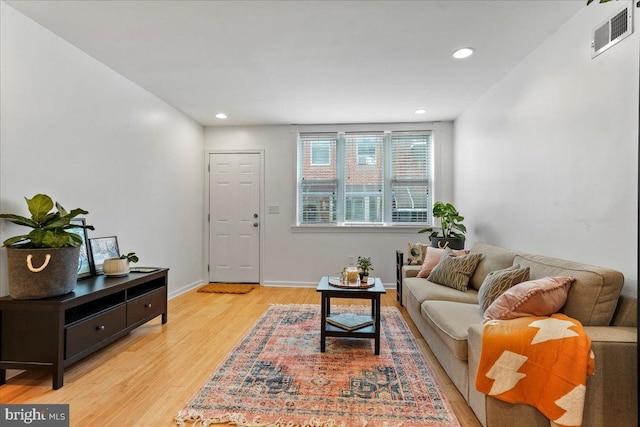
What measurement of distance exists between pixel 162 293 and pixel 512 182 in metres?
3.56

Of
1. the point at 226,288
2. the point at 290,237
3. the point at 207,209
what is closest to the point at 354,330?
the point at 290,237

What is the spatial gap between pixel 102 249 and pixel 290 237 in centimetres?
257

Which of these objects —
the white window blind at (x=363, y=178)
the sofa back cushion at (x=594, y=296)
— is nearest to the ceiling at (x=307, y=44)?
the white window blind at (x=363, y=178)

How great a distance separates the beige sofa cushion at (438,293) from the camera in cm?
275

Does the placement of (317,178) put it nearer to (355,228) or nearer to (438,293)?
(355,228)

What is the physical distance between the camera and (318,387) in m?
2.08

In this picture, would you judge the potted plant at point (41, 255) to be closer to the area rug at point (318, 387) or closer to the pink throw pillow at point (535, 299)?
the area rug at point (318, 387)

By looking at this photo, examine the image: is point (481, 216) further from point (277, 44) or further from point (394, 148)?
point (277, 44)

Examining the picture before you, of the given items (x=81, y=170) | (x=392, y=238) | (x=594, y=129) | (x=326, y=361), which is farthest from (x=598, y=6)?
(x=81, y=170)

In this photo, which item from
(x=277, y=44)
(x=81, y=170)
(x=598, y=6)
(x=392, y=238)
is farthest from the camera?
(x=392, y=238)

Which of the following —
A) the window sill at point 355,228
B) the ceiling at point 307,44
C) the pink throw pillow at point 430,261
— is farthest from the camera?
the window sill at point 355,228

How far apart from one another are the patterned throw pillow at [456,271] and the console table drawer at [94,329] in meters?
2.80

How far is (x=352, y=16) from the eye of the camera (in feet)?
7.58

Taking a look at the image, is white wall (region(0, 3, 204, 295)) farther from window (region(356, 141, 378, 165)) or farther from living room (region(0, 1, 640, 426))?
window (region(356, 141, 378, 165))
